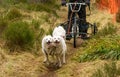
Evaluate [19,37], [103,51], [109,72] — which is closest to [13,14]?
[19,37]

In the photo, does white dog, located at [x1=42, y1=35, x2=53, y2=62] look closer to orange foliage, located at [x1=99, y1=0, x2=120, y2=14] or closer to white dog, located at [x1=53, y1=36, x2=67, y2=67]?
white dog, located at [x1=53, y1=36, x2=67, y2=67]

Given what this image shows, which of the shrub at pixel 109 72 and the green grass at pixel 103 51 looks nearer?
the shrub at pixel 109 72

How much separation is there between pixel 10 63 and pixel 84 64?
179 cm

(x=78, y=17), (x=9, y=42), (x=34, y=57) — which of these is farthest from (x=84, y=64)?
(x=78, y=17)

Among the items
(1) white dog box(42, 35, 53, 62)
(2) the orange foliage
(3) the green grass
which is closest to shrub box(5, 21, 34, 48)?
(1) white dog box(42, 35, 53, 62)

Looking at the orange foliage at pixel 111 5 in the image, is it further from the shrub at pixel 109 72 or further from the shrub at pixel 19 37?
the shrub at pixel 109 72

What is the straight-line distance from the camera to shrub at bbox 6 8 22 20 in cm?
1587

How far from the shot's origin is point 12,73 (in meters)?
9.58

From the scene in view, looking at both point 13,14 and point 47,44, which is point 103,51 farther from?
point 13,14

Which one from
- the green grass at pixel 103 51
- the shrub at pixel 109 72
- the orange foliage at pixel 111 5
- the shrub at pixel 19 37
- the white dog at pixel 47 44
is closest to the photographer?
the shrub at pixel 109 72

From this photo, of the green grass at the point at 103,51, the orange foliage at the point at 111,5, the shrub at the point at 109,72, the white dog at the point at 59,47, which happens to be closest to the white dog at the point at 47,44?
the white dog at the point at 59,47

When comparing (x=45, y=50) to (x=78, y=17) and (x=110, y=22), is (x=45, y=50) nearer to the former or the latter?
(x=78, y=17)

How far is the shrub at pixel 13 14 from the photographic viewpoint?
52.1ft

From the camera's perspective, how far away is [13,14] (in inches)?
641
